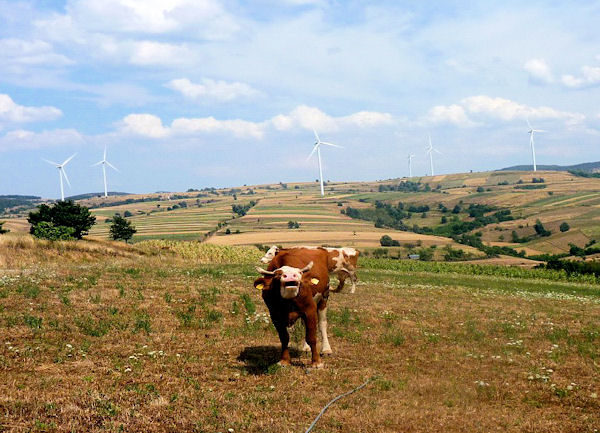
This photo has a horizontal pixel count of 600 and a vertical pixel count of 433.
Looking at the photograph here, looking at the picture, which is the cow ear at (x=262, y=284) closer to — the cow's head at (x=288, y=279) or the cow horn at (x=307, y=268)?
the cow's head at (x=288, y=279)

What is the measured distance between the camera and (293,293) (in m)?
12.8

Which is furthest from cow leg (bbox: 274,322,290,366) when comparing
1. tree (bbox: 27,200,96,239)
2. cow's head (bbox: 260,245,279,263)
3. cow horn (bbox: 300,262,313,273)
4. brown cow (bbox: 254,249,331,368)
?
tree (bbox: 27,200,96,239)

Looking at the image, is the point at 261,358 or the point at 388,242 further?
the point at 388,242

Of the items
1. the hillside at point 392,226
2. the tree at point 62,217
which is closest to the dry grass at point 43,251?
the tree at point 62,217

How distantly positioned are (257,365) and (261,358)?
0.74m

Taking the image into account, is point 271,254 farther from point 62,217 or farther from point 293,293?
point 62,217

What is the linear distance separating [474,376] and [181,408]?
7.75m

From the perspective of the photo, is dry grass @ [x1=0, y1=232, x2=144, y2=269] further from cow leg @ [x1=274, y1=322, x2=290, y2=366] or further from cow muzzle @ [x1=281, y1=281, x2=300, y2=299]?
cow muzzle @ [x1=281, y1=281, x2=300, y2=299]

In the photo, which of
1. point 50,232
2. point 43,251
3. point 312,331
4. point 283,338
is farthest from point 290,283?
point 50,232

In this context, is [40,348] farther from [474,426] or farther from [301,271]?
[474,426]

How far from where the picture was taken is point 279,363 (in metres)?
13.6

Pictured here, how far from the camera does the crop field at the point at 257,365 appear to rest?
10039mm

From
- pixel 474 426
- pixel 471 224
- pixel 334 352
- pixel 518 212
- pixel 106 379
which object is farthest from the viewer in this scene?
pixel 518 212

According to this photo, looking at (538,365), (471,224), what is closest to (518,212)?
(471,224)
